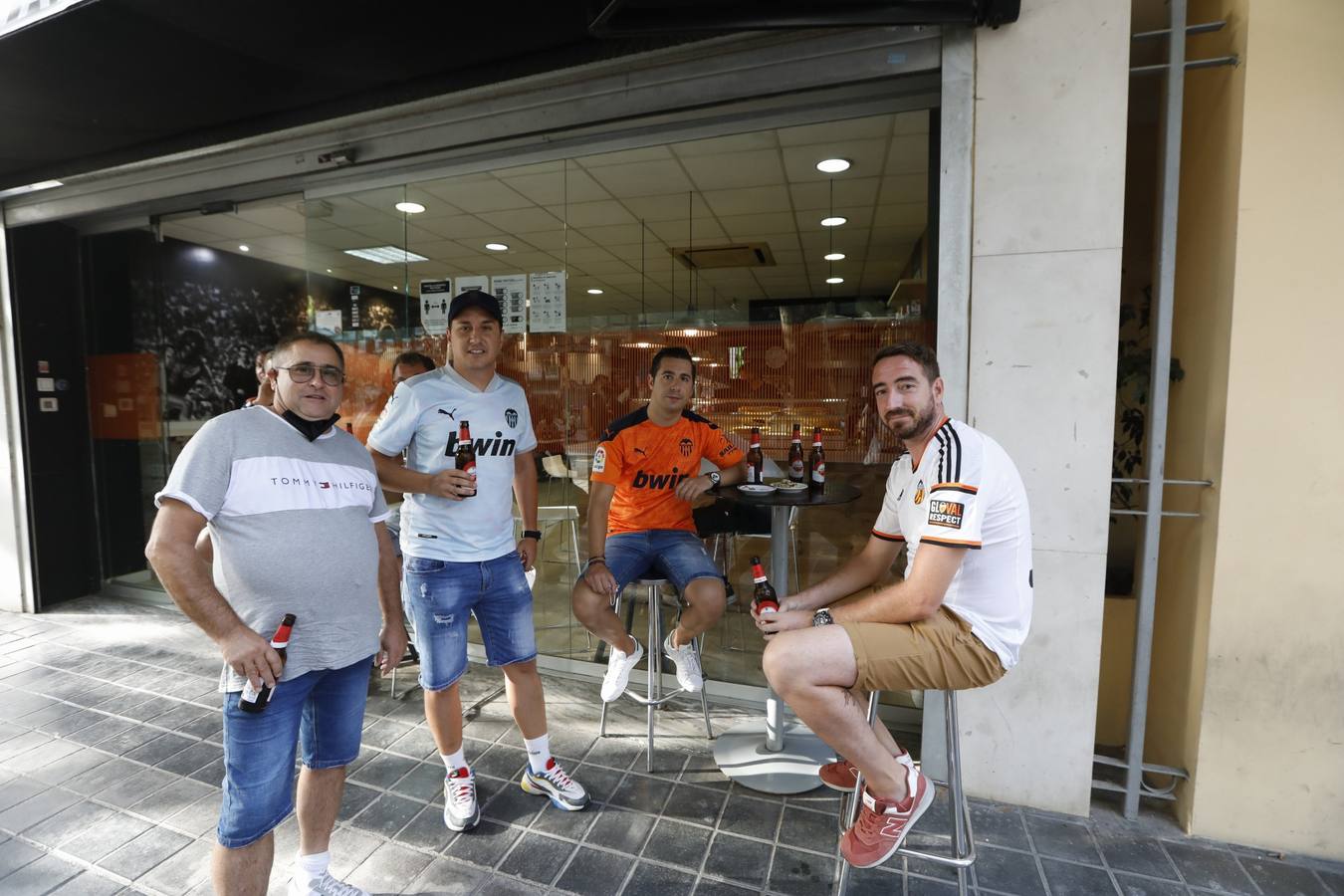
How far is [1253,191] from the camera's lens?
7.23ft

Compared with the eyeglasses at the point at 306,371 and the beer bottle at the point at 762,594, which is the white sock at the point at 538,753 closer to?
the beer bottle at the point at 762,594

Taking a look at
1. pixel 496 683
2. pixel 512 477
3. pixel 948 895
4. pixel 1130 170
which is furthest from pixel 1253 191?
pixel 496 683

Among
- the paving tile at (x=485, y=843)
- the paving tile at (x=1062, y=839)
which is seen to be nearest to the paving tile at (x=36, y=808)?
the paving tile at (x=485, y=843)

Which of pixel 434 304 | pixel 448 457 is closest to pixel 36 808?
pixel 448 457

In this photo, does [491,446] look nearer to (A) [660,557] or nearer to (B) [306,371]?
(B) [306,371]

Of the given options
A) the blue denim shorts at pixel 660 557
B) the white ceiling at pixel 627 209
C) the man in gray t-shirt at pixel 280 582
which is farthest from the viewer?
the white ceiling at pixel 627 209

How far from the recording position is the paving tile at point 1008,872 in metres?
2.11

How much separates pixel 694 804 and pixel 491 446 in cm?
163

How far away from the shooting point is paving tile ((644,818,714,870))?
223cm

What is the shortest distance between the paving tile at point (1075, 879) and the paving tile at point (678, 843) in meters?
1.16

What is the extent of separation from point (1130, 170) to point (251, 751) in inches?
177

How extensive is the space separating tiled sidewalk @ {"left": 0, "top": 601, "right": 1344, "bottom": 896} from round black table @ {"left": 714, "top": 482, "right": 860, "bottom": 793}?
0.07 m

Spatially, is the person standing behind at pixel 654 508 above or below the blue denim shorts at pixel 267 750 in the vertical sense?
above

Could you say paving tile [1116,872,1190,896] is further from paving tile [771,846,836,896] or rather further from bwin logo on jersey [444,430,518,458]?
bwin logo on jersey [444,430,518,458]
